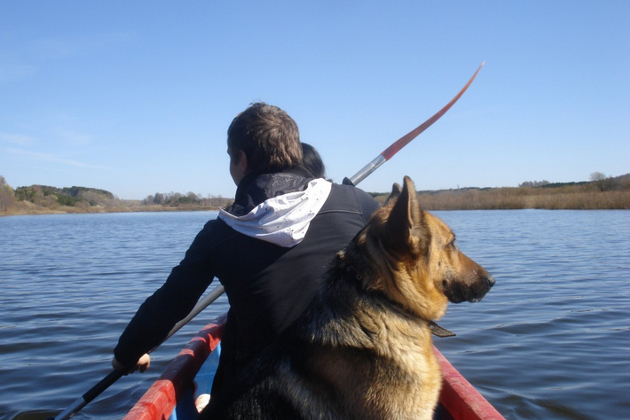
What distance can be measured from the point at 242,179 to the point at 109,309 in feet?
33.6

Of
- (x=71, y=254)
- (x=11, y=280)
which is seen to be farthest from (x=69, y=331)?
(x=71, y=254)

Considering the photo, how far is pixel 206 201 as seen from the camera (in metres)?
120

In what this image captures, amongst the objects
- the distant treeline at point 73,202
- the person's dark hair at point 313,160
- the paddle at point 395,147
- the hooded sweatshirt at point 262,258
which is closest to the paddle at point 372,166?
the paddle at point 395,147

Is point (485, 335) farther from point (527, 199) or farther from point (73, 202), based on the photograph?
point (73, 202)

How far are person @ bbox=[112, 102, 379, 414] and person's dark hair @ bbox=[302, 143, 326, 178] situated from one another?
110cm

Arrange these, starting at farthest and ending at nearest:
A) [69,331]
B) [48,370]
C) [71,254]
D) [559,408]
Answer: [71,254], [69,331], [48,370], [559,408]

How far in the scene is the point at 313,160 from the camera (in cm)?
447

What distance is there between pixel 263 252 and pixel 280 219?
250mm

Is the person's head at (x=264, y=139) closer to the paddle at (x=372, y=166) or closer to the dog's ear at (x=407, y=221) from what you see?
the dog's ear at (x=407, y=221)

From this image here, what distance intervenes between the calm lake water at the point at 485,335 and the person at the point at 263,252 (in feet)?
14.5

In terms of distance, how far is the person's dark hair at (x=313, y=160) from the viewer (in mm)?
4422

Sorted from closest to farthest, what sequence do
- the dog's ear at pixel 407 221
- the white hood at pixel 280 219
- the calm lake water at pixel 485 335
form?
1. the dog's ear at pixel 407 221
2. the white hood at pixel 280 219
3. the calm lake water at pixel 485 335

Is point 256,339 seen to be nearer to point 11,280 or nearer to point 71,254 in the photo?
point 11,280

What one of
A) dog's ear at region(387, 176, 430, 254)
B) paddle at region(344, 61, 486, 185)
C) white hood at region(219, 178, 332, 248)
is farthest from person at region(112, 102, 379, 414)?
paddle at region(344, 61, 486, 185)
